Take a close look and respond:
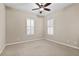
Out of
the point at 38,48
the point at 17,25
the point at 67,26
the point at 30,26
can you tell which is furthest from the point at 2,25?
the point at 67,26

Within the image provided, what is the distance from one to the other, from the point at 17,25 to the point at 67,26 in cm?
186

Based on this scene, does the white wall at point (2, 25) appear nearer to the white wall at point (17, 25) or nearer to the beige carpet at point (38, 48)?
the white wall at point (17, 25)

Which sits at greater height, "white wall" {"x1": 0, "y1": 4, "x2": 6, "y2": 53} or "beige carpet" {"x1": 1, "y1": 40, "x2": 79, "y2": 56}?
"white wall" {"x1": 0, "y1": 4, "x2": 6, "y2": 53}

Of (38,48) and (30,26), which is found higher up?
(30,26)

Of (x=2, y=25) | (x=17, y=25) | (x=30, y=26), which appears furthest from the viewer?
(x=30, y=26)

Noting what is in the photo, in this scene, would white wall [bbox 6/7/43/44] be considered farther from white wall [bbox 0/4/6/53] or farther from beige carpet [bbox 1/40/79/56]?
beige carpet [bbox 1/40/79/56]

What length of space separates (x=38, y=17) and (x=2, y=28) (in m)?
1.29

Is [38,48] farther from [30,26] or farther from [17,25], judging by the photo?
[17,25]

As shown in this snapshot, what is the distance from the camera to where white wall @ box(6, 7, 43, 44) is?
2.32 meters

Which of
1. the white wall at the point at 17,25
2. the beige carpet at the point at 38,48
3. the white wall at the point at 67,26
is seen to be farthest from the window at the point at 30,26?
the white wall at the point at 67,26

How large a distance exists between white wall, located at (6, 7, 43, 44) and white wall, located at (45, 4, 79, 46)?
66 centimetres

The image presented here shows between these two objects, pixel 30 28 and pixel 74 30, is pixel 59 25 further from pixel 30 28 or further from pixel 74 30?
pixel 30 28

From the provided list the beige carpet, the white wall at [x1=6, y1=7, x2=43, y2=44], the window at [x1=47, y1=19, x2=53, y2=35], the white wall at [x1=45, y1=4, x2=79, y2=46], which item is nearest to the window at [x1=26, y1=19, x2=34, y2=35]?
the white wall at [x1=6, y1=7, x2=43, y2=44]

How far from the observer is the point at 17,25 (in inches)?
95.7
